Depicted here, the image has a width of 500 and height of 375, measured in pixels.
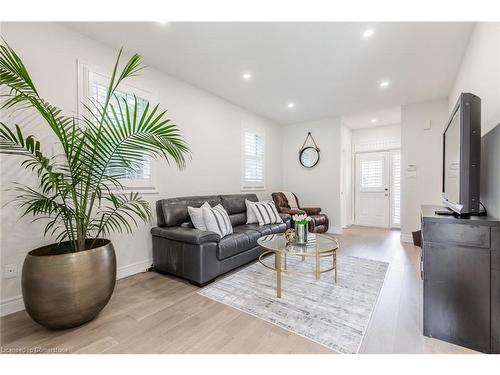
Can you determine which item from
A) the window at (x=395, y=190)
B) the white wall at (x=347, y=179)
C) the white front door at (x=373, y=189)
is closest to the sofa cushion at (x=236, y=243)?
the white wall at (x=347, y=179)

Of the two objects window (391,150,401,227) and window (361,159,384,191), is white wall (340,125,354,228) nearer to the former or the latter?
window (361,159,384,191)

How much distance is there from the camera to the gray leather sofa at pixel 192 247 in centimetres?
238

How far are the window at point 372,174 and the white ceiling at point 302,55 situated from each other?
2187 millimetres

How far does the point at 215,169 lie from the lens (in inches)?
154

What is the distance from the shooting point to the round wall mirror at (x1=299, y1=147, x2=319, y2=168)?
533 cm

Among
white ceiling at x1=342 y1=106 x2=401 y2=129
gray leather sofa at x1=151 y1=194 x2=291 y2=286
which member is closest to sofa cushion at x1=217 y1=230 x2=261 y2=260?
gray leather sofa at x1=151 y1=194 x2=291 y2=286

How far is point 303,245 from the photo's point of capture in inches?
96.7

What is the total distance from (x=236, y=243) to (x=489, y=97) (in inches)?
108

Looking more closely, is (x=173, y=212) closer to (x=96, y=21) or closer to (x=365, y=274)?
(x=96, y=21)

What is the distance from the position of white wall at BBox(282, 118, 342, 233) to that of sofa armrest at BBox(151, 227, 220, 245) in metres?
3.42

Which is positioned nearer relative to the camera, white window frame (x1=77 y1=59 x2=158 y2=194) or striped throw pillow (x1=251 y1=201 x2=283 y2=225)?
white window frame (x1=77 y1=59 x2=158 y2=194)

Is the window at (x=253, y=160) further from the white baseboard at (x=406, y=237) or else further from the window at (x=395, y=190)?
the window at (x=395, y=190)
